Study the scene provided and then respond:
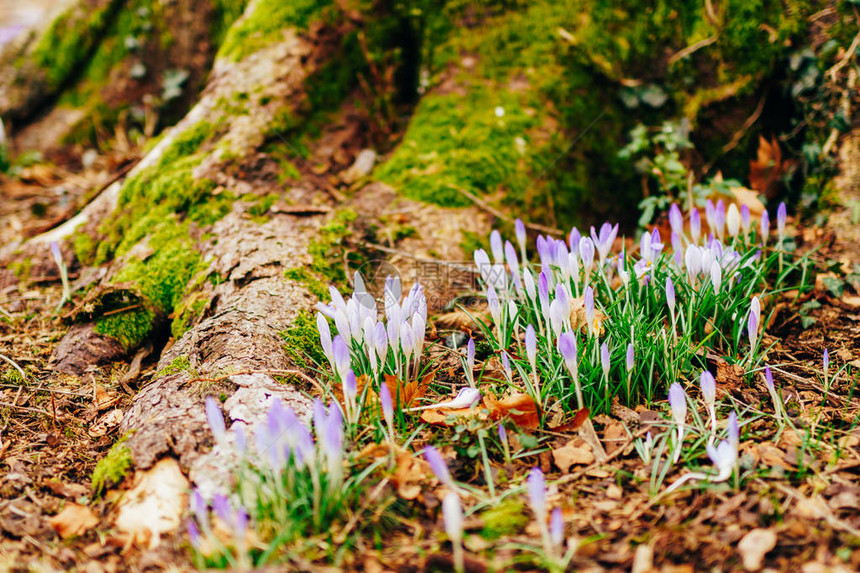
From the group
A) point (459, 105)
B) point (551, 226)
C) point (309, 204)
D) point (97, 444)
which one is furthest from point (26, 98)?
point (551, 226)

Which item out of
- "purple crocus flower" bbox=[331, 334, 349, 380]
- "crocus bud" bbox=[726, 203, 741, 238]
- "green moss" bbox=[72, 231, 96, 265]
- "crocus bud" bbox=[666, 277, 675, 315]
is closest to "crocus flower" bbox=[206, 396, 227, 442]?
"purple crocus flower" bbox=[331, 334, 349, 380]

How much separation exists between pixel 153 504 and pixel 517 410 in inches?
43.2

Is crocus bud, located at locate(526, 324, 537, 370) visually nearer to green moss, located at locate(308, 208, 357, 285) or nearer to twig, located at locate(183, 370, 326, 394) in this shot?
twig, located at locate(183, 370, 326, 394)

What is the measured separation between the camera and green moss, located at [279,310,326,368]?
2299 mm

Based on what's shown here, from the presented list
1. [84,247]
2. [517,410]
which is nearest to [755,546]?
[517,410]

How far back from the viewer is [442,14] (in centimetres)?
377

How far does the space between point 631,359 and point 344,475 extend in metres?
0.95

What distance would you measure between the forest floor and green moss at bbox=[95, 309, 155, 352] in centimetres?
11

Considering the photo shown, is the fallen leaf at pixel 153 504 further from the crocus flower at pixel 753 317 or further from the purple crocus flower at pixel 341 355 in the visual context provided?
the crocus flower at pixel 753 317

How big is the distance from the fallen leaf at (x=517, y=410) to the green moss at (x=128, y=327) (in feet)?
5.36

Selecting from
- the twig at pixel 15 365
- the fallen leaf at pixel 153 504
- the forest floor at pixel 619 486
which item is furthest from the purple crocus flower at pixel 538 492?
the twig at pixel 15 365

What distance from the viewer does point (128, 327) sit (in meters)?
2.71

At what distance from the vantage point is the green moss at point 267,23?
3570 millimetres

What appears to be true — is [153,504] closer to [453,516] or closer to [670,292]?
[453,516]
